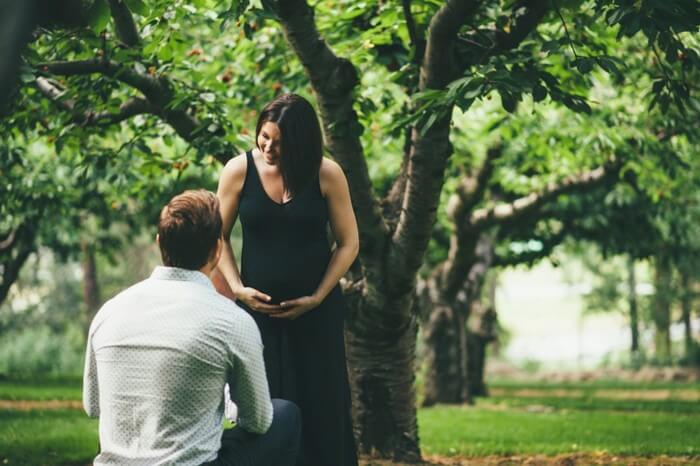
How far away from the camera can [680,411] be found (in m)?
15.6

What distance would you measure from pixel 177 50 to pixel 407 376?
10.4ft

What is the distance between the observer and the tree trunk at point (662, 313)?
33.4 metres

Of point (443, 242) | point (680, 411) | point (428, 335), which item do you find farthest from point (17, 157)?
point (443, 242)

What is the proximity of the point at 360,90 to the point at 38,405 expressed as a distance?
9.51 metres

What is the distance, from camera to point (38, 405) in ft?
48.9

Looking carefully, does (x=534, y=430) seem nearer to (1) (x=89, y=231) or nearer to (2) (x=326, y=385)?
(2) (x=326, y=385)

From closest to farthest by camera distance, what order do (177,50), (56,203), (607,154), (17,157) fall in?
(177,50), (17,157), (607,154), (56,203)

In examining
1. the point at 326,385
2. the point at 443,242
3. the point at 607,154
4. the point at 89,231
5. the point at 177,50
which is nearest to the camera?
→ the point at 326,385

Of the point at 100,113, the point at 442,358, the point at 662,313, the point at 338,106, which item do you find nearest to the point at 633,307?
the point at 662,313

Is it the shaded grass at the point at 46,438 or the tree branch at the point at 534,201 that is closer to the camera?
the shaded grass at the point at 46,438

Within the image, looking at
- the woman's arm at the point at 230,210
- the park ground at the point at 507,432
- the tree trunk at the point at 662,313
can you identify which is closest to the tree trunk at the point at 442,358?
the park ground at the point at 507,432

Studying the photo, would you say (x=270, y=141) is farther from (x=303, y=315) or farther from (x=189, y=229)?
(x=189, y=229)

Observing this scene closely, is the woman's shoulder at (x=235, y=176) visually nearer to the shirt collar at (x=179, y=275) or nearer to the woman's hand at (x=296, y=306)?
the woman's hand at (x=296, y=306)

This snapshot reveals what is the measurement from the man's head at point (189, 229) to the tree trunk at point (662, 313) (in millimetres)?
31568
